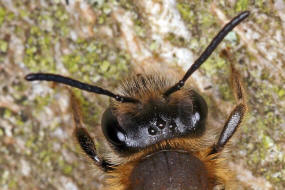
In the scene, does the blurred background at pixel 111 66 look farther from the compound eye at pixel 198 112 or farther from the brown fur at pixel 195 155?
the compound eye at pixel 198 112

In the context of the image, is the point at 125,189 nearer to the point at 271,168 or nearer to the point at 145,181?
the point at 145,181

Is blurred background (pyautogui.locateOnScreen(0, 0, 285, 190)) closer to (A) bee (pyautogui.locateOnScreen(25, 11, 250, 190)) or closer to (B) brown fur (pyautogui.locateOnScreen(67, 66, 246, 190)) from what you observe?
(B) brown fur (pyautogui.locateOnScreen(67, 66, 246, 190))

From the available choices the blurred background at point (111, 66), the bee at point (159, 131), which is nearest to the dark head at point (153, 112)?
the bee at point (159, 131)

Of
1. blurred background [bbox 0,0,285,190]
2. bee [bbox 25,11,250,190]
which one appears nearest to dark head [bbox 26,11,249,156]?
bee [bbox 25,11,250,190]

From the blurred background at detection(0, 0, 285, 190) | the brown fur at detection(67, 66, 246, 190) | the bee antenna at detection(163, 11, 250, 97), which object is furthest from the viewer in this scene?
the blurred background at detection(0, 0, 285, 190)

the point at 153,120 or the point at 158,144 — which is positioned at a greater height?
the point at 153,120

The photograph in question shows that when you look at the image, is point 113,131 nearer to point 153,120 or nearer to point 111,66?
point 153,120

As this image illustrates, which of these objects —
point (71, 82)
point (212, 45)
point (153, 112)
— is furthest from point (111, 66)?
point (212, 45)
